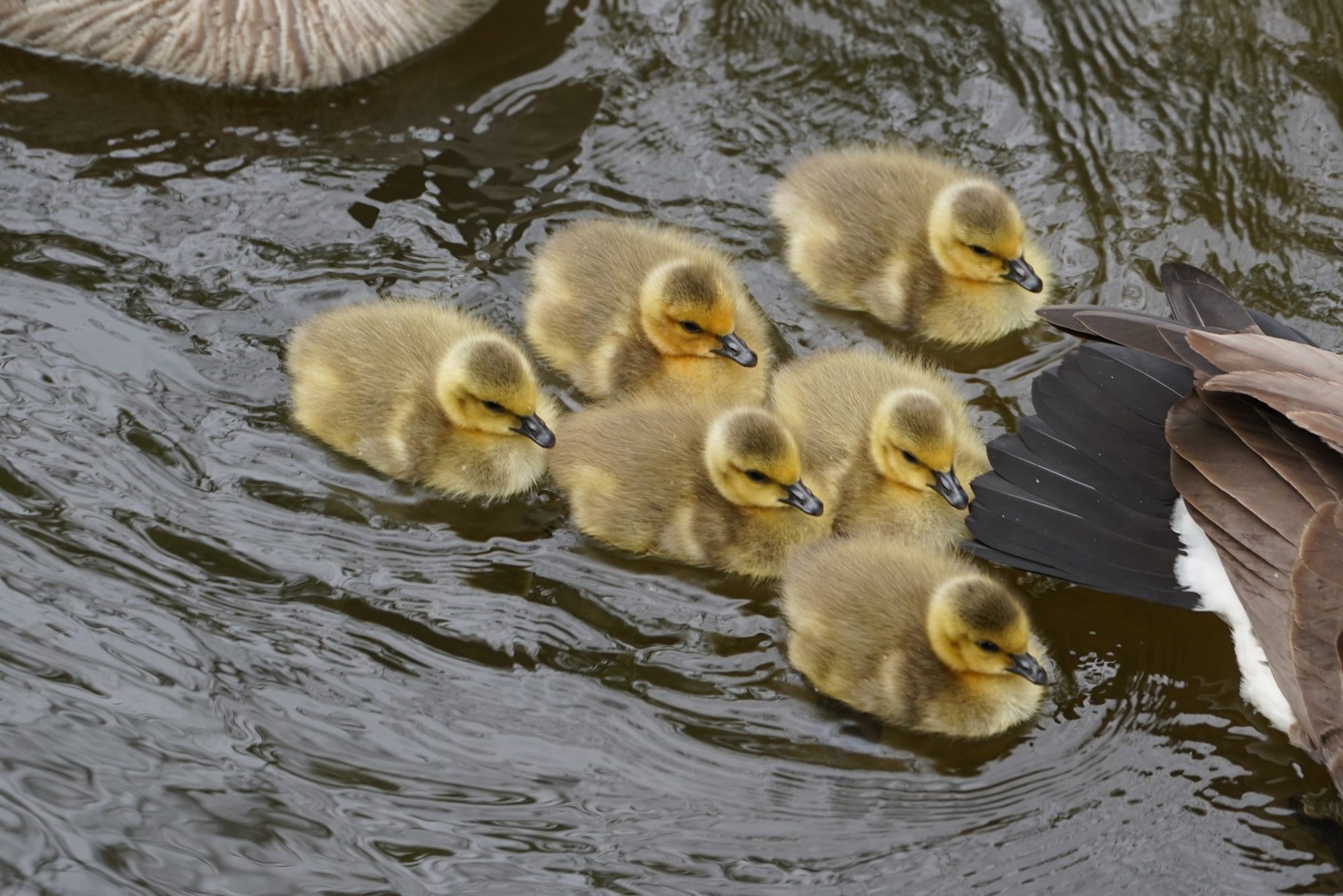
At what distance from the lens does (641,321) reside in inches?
158

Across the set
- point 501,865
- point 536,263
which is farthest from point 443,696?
point 536,263

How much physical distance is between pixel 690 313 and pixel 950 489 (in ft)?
2.40

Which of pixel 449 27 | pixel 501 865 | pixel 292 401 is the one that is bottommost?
pixel 501 865

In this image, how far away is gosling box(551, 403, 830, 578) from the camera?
362 centimetres

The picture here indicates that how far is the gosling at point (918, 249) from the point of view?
412 centimetres

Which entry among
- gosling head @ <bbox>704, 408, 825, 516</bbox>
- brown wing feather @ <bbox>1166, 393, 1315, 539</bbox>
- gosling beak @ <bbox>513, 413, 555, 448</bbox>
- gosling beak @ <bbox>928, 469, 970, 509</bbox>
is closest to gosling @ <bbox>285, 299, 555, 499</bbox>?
gosling beak @ <bbox>513, 413, 555, 448</bbox>

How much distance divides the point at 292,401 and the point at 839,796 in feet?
5.37

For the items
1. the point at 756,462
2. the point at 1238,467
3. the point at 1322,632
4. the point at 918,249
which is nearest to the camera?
the point at 1322,632

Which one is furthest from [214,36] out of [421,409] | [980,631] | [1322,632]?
[1322,632]

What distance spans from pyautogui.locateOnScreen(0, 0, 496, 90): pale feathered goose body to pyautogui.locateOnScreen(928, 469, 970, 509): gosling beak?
2303 mm

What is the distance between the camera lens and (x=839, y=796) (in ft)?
10.6

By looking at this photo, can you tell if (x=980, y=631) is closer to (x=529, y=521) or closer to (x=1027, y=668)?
(x=1027, y=668)

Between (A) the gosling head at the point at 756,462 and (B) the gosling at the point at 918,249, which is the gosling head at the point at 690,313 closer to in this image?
(A) the gosling head at the point at 756,462

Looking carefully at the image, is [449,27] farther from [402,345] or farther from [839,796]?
[839,796]
